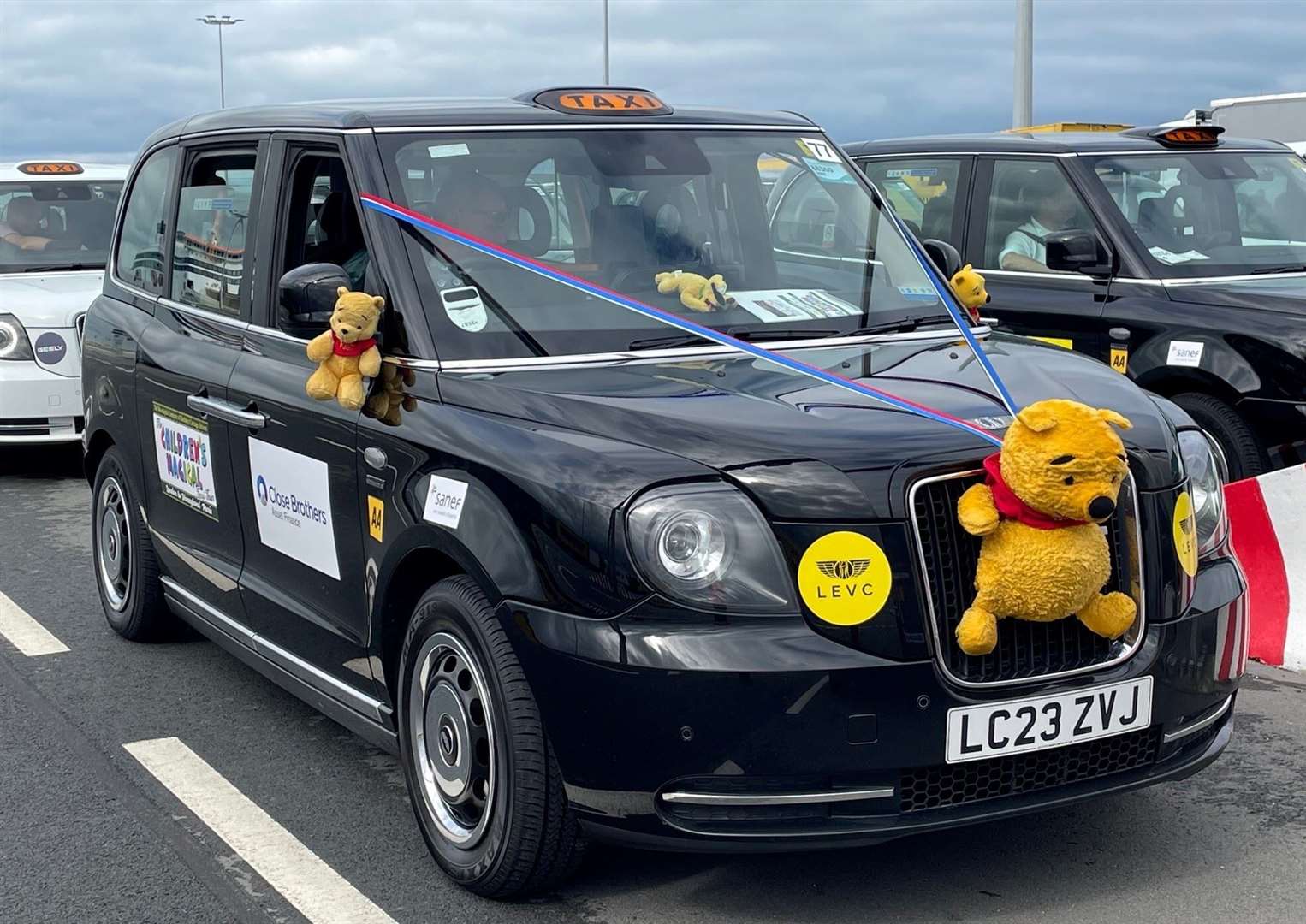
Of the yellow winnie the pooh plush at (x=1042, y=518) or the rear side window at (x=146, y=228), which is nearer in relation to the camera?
the yellow winnie the pooh plush at (x=1042, y=518)

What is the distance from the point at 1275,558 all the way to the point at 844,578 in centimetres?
344

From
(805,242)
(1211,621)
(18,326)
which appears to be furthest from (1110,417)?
(18,326)

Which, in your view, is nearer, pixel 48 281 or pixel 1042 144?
pixel 1042 144

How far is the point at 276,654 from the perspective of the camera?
515 cm

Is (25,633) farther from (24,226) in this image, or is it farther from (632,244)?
(24,226)

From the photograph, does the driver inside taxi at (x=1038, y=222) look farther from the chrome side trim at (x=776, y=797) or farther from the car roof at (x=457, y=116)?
the chrome side trim at (x=776, y=797)

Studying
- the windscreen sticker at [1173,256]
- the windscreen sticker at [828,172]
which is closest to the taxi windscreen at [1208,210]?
the windscreen sticker at [1173,256]

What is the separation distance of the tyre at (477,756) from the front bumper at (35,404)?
723 cm

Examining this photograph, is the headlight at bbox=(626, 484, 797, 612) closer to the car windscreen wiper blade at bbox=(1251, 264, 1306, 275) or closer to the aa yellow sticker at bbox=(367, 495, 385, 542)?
the aa yellow sticker at bbox=(367, 495, 385, 542)

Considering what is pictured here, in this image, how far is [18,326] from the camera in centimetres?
1081

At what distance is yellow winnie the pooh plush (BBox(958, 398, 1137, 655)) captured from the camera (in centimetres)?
359

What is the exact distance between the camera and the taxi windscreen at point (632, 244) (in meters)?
4.54

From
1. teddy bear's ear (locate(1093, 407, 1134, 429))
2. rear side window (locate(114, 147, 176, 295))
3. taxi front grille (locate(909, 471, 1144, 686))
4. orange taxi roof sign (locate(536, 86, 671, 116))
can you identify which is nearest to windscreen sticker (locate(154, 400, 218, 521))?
rear side window (locate(114, 147, 176, 295))

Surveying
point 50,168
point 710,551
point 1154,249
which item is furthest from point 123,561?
point 50,168
